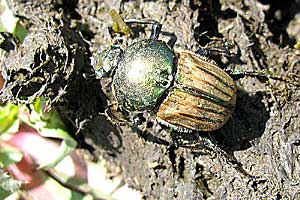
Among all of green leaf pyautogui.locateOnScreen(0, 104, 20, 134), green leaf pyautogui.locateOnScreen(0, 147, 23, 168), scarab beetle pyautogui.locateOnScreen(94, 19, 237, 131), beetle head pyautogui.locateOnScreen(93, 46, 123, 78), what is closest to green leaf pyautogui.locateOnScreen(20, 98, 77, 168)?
green leaf pyautogui.locateOnScreen(0, 104, 20, 134)

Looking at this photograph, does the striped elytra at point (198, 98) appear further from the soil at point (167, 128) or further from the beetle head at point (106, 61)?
the beetle head at point (106, 61)

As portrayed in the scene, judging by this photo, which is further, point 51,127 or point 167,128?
point 51,127

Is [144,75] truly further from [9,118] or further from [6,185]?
[6,185]

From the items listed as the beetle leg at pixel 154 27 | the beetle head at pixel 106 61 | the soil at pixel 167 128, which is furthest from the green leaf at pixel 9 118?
the beetle leg at pixel 154 27

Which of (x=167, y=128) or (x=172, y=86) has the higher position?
(x=172, y=86)

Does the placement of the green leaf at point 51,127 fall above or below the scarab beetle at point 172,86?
below

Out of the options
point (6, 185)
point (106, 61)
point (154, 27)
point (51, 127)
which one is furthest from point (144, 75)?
point (6, 185)
